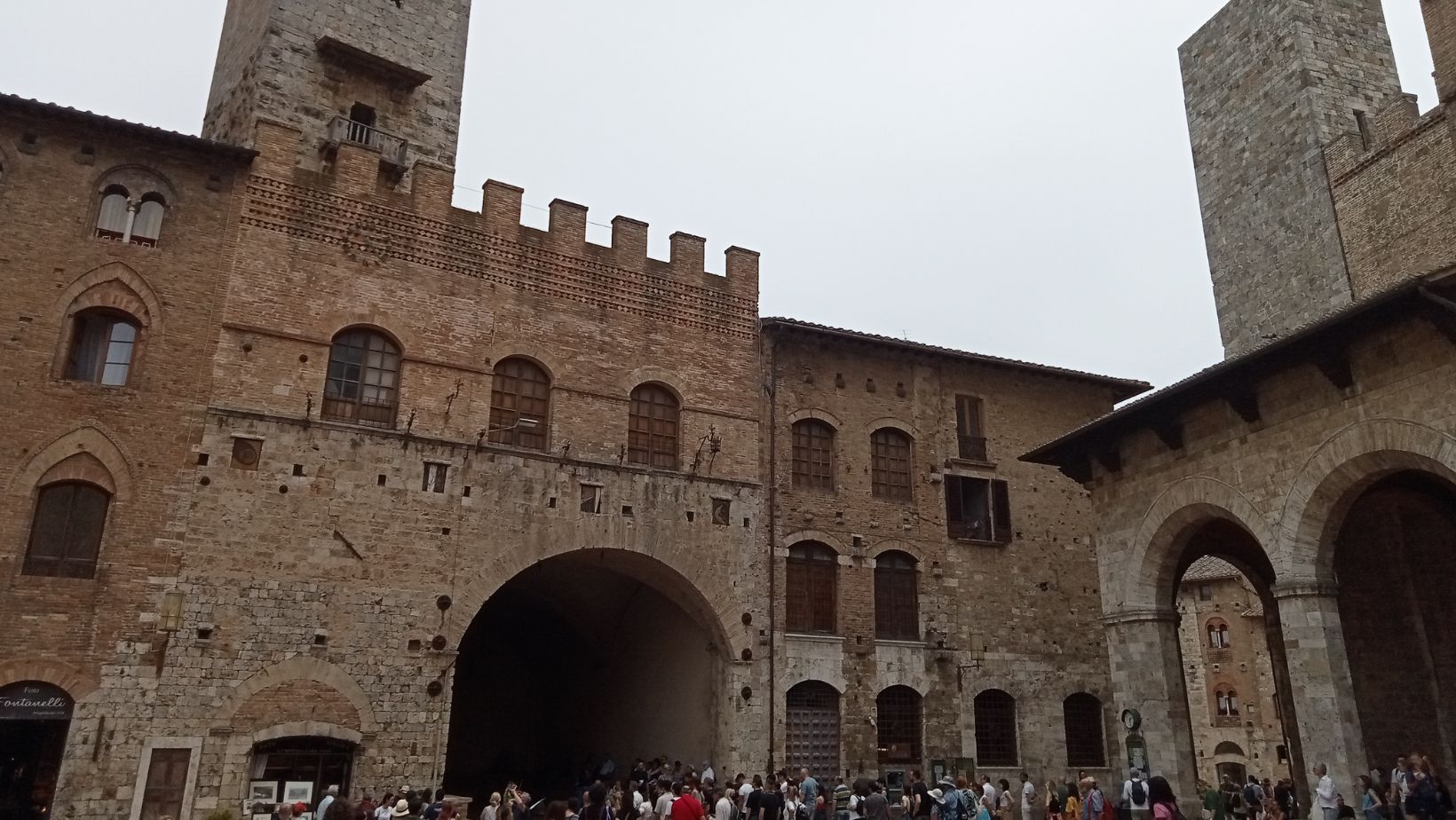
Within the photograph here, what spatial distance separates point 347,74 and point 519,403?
325 inches

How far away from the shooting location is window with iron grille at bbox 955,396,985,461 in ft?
74.6

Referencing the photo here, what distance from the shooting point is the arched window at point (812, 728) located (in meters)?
19.0

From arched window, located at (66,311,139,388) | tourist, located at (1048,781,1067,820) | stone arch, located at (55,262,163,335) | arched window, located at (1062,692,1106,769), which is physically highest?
stone arch, located at (55,262,163,335)

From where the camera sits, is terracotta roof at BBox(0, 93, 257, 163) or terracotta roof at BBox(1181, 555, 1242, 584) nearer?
terracotta roof at BBox(0, 93, 257, 163)

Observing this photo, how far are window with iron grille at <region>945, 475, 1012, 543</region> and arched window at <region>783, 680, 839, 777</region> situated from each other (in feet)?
16.3

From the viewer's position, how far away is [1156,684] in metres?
15.3

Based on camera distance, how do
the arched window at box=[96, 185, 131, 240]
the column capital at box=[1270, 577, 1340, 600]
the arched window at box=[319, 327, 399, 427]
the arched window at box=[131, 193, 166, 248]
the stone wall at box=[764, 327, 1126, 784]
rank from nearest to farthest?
the column capital at box=[1270, 577, 1340, 600]
the arched window at box=[96, 185, 131, 240]
the arched window at box=[131, 193, 166, 248]
the arched window at box=[319, 327, 399, 427]
the stone wall at box=[764, 327, 1126, 784]

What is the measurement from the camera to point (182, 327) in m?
15.4

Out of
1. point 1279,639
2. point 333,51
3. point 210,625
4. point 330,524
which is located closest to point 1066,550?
point 1279,639

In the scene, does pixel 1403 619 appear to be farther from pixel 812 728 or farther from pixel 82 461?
pixel 82 461

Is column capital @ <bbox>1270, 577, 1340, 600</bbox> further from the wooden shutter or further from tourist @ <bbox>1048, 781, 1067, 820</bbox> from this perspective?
the wooden shutter

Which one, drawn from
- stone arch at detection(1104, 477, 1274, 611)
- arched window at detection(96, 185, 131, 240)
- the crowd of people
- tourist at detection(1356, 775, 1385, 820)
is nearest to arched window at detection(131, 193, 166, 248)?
arched window at detection(96, 185, 131, 240)

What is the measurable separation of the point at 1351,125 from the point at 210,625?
81.0 ft

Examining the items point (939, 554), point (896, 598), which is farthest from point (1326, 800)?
point (939, 554)
